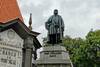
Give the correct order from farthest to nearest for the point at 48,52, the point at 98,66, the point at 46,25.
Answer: the point at 98,66
the point at 46,25
the point at 48,52

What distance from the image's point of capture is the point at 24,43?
924 inches

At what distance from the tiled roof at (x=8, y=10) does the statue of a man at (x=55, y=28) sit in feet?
9.85

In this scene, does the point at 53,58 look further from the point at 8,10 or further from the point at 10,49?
the point at 8,10

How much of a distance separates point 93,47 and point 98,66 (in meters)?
2.66

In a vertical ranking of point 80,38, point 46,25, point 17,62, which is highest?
point 80,38

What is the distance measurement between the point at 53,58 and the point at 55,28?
2.20 m

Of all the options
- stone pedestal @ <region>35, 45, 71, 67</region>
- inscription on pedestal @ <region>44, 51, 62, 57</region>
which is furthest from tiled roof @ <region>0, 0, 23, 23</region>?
inscription on pedestal @ <region>44, 51, 62, 57</region>

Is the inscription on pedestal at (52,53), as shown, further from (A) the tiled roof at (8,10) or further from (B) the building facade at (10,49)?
(A) the tiled roof at (8,10)

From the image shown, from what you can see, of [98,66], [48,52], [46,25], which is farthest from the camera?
[98,66]

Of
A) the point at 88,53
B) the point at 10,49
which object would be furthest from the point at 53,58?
the point at 88,53

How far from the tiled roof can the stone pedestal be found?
3950 millimetres

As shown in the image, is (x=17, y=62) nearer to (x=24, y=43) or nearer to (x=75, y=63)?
(x=24, y=43)

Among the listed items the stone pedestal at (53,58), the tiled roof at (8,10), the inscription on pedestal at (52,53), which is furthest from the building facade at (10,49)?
the inscription on pedestal at (52,53)

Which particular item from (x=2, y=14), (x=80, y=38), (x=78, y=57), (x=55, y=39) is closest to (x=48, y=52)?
(x=55, y=39)
